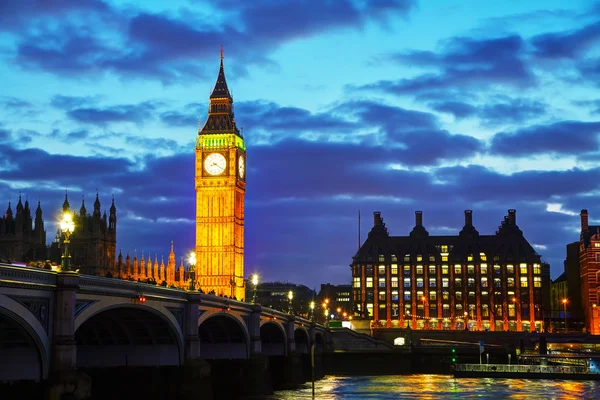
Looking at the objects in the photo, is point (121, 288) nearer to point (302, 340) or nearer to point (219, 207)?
point (302, 340)

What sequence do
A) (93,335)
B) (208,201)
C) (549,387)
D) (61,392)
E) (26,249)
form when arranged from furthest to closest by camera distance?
1. (208,201)
2. (26,249)
3. (549,387)
4. (93,335)
5. (61,392)

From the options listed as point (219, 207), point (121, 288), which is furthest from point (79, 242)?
point (121, 288)

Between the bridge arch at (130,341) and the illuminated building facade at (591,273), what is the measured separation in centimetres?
13315

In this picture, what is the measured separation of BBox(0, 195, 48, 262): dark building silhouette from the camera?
14825 cm

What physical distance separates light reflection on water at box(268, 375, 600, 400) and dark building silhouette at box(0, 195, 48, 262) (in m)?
58.0

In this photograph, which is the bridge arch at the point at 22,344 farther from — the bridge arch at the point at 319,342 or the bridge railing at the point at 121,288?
the bridge arch at the point at 319,342

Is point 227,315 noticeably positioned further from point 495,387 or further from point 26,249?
point 26,249

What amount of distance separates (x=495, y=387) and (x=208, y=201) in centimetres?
10309

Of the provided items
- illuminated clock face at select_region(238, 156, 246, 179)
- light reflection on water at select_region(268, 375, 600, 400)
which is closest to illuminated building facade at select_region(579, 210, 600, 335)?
illuminated clock face at select_region(238, 156, 246, 179)

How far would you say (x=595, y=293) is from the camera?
589 feet

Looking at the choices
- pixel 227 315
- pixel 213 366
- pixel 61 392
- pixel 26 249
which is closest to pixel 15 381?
pixel 61 392

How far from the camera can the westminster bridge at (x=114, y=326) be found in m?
42.5

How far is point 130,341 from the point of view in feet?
209

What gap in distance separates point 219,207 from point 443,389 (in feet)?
332
